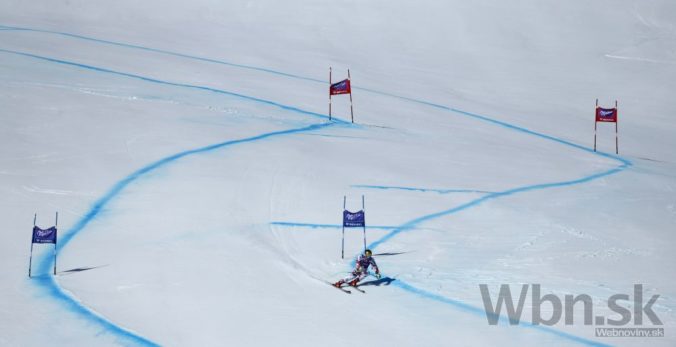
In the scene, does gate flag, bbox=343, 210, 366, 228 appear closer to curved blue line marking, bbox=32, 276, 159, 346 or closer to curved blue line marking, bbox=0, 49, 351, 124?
curved blue line marking, bbox=32, 276, 159, 346

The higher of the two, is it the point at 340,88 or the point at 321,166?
the point at 340,88

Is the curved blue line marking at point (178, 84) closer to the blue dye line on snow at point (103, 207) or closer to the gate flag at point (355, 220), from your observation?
the blue dye line on snow at point (103, 207)

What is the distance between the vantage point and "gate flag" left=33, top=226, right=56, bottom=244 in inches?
362

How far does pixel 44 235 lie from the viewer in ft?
30.4

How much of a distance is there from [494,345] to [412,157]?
6.18 m

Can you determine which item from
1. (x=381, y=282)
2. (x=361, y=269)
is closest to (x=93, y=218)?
(x=361, y=269)

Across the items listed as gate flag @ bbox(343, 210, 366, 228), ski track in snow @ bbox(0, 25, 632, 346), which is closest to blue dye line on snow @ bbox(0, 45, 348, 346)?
ski track in snow @ bbox(0, 25, 632, 346)

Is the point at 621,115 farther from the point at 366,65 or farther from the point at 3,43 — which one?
the point at 3,43

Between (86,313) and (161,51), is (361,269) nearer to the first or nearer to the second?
(86,313)

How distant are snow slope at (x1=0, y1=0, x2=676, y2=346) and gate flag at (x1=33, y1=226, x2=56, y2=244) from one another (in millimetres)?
408

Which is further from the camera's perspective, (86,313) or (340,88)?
(340,88)

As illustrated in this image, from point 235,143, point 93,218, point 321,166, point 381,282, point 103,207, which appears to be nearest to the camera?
point 381,282

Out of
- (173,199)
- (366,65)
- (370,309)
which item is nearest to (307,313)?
(370,309)

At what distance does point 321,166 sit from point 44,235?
495 cm
